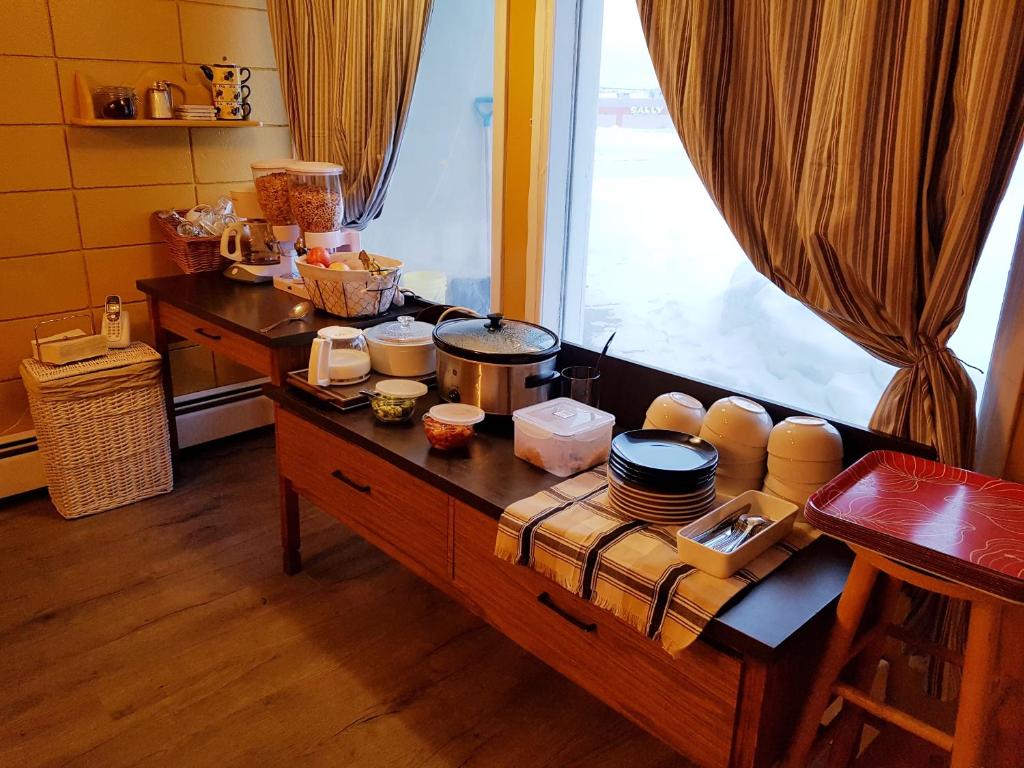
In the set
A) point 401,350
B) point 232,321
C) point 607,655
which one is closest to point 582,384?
point 401,350

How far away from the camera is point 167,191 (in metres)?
2.94

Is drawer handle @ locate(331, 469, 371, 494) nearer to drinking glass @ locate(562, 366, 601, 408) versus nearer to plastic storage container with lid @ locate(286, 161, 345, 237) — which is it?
drinking glass @ locate(562, 366, 601, 408)

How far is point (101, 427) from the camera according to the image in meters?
2.62

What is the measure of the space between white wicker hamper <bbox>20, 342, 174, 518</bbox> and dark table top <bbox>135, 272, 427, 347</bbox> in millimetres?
254

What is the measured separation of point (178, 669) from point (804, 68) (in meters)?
1.97

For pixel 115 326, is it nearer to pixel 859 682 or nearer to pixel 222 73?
pixel 222 73

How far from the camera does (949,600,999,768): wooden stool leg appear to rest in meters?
1.08

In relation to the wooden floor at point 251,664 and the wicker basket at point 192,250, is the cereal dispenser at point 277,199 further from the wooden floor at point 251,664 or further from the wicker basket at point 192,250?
the wooden floor at point 251,664

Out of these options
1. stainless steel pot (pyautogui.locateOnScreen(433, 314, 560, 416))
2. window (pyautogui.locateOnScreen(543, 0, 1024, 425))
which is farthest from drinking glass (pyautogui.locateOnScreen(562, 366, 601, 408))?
window (pyautogui.locateOnScreen(543, 0, 1024, 425))

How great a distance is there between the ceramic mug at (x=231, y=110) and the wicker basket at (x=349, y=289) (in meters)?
0.84

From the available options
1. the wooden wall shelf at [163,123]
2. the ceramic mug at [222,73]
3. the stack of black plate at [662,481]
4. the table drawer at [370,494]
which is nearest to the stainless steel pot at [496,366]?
the table drawer at [370,494]

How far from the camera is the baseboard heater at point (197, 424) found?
2.73m

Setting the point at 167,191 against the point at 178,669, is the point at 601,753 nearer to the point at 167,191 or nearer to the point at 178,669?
the point at 178,669

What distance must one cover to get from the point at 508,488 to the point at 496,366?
1.09 feet
